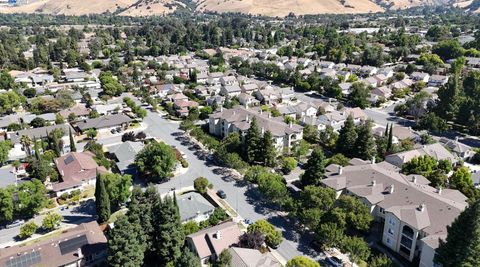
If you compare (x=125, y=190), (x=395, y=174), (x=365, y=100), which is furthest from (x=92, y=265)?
(x=365, y=100)

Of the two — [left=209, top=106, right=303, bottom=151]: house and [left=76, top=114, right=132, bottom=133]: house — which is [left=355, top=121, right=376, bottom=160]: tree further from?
[left=76, top=114, right=132, bottom=133]: house

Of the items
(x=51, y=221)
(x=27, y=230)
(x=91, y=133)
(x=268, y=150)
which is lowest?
(x=27, y=230)

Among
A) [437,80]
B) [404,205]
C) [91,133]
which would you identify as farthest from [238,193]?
[437,80]

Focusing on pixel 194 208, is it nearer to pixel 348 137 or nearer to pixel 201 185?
pixel 201 185

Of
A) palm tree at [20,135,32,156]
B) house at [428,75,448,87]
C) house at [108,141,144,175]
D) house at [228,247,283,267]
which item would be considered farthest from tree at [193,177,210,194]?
house at [428,75,448,87]

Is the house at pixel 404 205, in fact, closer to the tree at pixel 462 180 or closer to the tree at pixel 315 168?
the tree at pixel 315 168

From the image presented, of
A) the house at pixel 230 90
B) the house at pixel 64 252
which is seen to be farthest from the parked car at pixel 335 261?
the house at pixel 230 90
